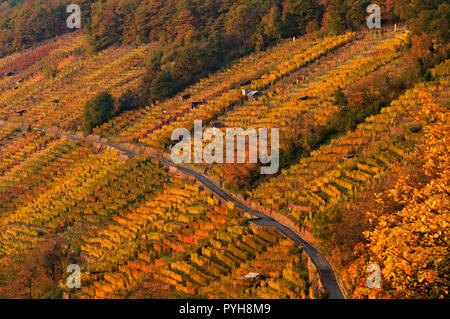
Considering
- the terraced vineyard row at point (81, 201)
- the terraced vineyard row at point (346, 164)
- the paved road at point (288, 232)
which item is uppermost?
the terraced vineyard row at point (346, 164)

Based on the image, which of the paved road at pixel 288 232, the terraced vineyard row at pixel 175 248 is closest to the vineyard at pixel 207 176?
the terraced vineyard row at pixel 175 248

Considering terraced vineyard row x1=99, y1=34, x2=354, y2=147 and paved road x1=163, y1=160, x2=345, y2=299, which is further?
terraced vineyard row x1=99, y1=34, x2=354, y2=147

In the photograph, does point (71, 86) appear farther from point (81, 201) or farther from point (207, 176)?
point (207, 176)

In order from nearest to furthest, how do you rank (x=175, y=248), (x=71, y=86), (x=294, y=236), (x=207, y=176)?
(x=294, y=236) < (x=175, y=248) < (x=207, y=176) < (x=71, y=86)

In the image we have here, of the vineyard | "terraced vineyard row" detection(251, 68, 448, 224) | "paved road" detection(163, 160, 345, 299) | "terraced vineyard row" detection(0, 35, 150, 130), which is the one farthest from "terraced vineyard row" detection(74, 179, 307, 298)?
"terraced vineyard row" detection(0, 35, 150, 130)

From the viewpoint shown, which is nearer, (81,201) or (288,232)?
(288,232)

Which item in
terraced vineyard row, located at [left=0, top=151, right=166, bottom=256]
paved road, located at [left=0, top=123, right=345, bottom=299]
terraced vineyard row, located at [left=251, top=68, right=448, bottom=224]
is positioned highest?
terraced vineyard row, located at [left=251, top=68, right=448, bottom=224]

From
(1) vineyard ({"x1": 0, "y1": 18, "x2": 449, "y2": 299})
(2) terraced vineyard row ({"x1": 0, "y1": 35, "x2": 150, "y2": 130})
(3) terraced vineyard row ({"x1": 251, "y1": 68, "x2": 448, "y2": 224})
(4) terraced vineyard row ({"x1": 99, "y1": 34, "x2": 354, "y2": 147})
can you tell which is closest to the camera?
(1) vineyard ({"x1": 0, "y1": 18, "x2": 449, "y2": 299})

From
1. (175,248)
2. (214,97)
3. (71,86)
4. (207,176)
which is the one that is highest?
(214,97)

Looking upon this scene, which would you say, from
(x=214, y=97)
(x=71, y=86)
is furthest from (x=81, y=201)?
(x=71, y=86)

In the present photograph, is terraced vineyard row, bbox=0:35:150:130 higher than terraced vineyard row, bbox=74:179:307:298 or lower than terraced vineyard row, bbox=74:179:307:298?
higher

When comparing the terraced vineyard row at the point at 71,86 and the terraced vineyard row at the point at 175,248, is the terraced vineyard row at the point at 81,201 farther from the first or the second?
the terraced vineyard row at the point at 71,86

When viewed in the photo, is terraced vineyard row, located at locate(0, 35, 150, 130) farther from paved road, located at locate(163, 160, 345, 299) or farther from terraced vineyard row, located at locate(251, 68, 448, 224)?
terraced vineyard row, located at locate(251, 68, 448, 224)
